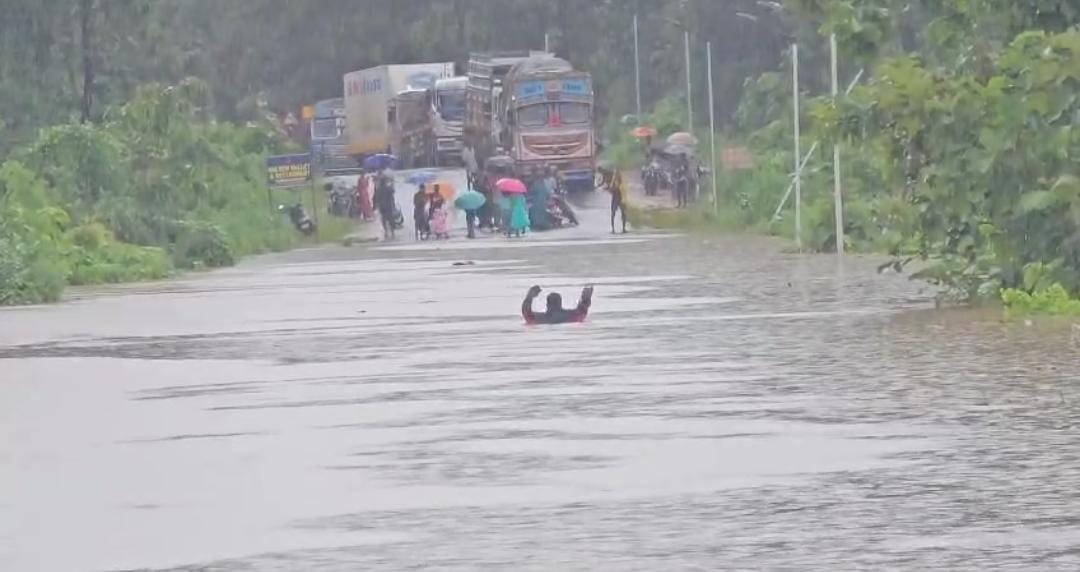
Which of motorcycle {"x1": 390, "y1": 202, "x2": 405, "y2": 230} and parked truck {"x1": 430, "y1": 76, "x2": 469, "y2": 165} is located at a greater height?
parked truck {"x1": 430, "y1": 76, "x2": 469, "y2": 165}

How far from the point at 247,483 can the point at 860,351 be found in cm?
943

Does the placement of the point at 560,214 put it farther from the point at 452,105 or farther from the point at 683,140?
the point at 452,105

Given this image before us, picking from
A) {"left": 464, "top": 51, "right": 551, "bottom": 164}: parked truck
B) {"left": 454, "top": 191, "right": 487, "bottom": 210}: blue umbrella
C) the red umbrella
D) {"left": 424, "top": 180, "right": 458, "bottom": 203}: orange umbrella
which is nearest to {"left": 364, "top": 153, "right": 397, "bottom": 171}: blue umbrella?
{"left": 424, "top": 180, "right": 458, "bottom": 203}: orange umbrella

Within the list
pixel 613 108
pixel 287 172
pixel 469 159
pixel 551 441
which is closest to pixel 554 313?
pixel 551 441

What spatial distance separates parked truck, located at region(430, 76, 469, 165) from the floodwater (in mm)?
53503

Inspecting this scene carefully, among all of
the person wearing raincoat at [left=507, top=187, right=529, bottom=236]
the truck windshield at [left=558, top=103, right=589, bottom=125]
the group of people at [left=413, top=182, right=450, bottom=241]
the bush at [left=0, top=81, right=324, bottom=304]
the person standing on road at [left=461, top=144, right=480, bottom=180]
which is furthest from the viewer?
the person standing on road at [left=461, top=144, right=480, bottom=180]

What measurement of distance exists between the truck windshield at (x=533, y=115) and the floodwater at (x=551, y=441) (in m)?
44.1

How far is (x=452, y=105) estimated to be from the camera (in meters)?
86.4

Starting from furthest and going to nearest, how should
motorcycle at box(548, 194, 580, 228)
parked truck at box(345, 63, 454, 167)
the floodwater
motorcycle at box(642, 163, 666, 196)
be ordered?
parked truck at box(345, 63, 454, 167), motorcycle at box(642, 163, 666, 196), motorcycle at box(548, 194, 580, 228), the floodwater

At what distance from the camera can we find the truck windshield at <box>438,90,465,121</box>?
8581 cm

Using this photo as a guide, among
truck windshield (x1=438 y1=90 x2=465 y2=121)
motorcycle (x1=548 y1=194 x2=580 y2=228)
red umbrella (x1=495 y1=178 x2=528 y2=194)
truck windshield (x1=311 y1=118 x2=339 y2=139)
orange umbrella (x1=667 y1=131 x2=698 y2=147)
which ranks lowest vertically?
motorcycle (x1=548 y1=194 x2=580 y2=228)

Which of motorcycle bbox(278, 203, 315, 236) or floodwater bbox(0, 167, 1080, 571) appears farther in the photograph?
motorcycle bbox(278, 203, 315, 236)

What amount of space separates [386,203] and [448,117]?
1775 cm

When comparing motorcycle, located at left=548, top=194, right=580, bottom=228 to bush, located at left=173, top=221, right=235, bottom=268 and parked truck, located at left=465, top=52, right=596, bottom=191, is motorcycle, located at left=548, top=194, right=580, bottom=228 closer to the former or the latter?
parked truck, located at left=465, top=52, right=596, bottom=191
